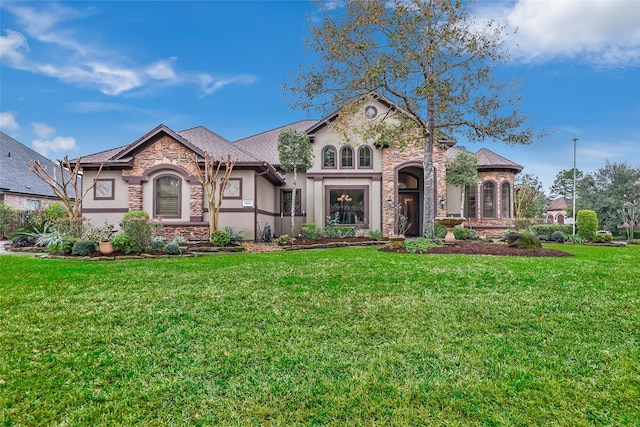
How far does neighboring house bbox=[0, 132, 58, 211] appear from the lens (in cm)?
2066

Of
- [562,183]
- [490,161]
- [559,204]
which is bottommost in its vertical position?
[559,204]

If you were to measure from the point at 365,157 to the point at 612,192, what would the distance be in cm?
2251

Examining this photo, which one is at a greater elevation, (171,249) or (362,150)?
(362,150)

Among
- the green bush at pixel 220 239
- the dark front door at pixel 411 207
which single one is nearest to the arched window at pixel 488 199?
the dark front door at pixel 411 207

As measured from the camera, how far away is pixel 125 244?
10141 mm

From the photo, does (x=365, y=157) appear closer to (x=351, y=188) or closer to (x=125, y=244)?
(x=351, y=188)

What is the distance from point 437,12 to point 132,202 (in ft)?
45.8

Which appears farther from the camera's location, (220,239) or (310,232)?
(310,232)

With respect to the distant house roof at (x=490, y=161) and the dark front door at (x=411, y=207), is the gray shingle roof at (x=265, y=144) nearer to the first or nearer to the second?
the dark front door at (x=411, y=207)

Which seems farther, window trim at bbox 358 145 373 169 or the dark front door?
the dark front door

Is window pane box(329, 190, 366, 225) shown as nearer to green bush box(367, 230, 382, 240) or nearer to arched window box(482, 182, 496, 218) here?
green bush box(367, 230, 382, 240)

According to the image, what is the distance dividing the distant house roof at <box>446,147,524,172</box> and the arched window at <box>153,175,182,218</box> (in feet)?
46.9

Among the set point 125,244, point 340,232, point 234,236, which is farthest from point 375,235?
point 125,244

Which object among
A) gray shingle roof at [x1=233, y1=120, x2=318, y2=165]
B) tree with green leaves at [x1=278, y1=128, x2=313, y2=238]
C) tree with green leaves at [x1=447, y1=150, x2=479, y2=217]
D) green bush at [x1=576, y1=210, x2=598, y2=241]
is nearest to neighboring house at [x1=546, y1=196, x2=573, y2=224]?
green bush at [x1=576, y1=210, x2=598, y2=241]
